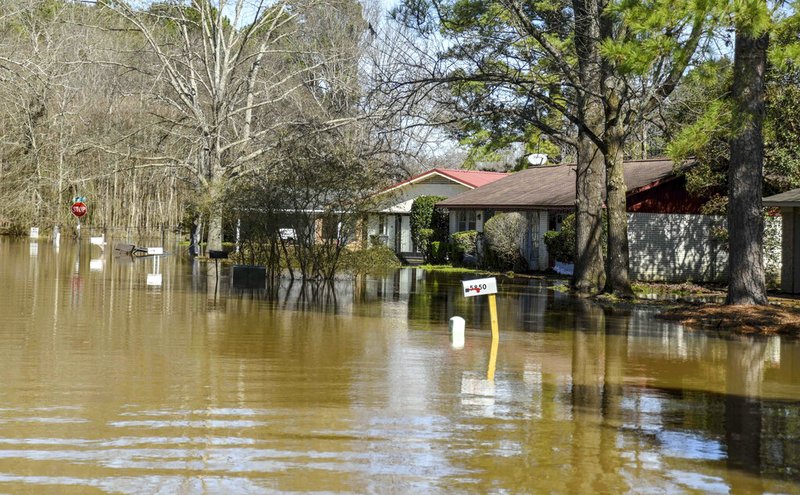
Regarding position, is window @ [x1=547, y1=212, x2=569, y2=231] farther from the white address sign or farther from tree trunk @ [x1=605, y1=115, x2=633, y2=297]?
the white address sign

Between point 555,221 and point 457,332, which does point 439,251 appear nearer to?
point 555,221

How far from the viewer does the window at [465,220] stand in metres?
46.4

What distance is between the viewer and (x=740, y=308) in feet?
69.5

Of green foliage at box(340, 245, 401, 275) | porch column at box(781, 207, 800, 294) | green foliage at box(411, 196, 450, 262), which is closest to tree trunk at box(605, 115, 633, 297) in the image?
porch column at box(781, 207, 800, 294)

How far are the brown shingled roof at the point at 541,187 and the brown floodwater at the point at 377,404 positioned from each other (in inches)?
635

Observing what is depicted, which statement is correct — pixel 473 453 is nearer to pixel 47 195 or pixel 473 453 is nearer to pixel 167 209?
A: pixel 47 195

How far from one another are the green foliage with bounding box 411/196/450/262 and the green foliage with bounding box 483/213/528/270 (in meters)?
8.02

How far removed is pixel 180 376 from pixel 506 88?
1511 centimetres

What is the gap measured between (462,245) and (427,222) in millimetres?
5115

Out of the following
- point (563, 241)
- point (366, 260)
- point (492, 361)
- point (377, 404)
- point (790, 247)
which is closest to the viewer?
point (377, 404)

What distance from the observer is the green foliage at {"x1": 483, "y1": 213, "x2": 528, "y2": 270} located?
130 feet

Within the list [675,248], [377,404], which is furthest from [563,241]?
[377,404]

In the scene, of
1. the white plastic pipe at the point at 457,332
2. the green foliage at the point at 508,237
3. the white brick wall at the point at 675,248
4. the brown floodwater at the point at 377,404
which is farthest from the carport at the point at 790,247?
the white plastic pipe at the point at 457,332

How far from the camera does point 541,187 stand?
4203 cm
